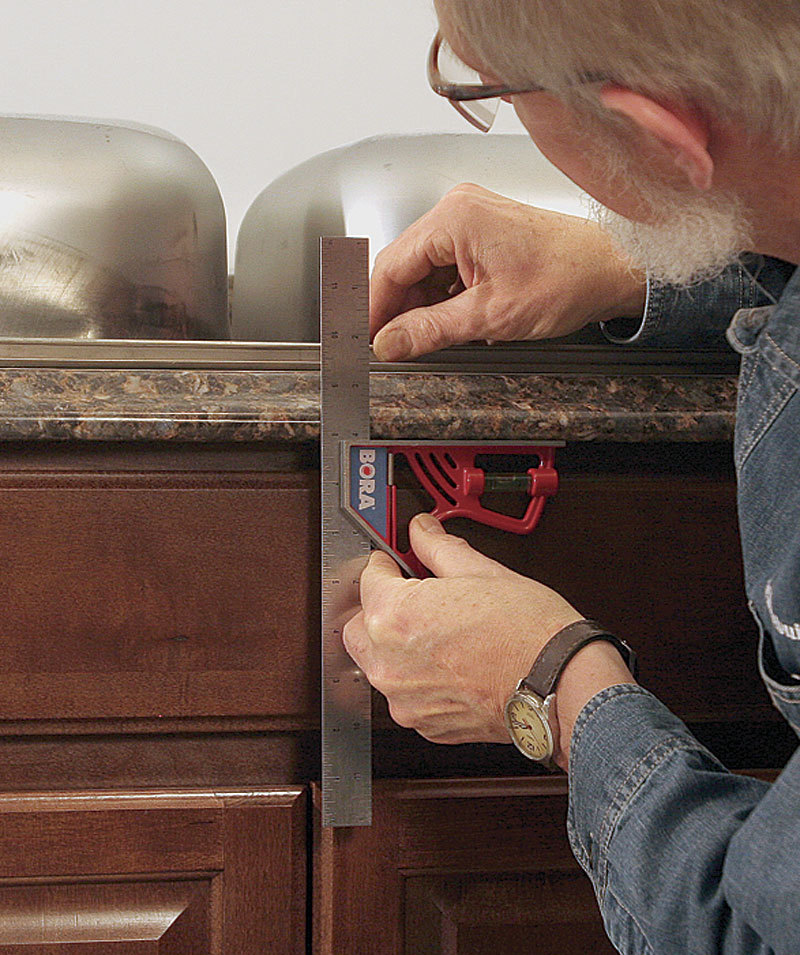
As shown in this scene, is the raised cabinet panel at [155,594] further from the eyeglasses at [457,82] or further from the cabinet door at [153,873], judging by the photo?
the eyeglasses at [457,82]

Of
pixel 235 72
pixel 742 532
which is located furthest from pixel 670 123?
pixel 235 72

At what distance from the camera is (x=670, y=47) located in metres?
0.47

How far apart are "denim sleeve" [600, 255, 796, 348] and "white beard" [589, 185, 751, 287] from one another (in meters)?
0.12

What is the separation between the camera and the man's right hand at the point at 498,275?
2.40ft

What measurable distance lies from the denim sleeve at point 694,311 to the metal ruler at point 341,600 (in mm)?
216

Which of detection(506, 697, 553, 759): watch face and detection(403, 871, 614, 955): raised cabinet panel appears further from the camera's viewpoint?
detection(403, 871, 614, 955): raised cabinet panel

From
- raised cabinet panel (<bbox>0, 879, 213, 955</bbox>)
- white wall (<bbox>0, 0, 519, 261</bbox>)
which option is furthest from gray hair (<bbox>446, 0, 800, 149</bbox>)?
white wall (<bbox>0, 0, 519, 261</bbox>)

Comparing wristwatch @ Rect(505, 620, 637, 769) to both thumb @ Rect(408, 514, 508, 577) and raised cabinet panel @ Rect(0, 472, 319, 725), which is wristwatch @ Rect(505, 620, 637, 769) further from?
raised cabinet panel @ Rect(0, 472, 319, 725)

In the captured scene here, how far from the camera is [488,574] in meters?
→ 0.65

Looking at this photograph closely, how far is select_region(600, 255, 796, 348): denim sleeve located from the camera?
0.75 meters

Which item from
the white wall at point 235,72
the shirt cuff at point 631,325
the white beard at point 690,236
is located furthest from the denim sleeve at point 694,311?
the white wall at point 235,72

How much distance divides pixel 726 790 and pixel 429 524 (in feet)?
0.87

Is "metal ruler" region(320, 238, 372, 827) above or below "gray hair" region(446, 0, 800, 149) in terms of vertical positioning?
below

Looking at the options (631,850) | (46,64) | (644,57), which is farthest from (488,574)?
(46,64)
